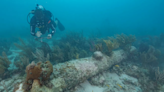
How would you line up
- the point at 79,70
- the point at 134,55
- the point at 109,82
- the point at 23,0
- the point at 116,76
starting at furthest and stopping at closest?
the point at 23,0 < the point at 134,55 < the point at 116,76 < the point at 109,82 < the point at 79,70

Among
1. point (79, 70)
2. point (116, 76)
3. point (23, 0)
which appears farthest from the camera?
point (23, 0)

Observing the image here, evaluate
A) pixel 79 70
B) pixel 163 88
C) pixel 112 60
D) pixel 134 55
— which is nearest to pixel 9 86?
pixel 79 70

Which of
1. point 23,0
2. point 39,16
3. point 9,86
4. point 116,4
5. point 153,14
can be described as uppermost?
point 116,4

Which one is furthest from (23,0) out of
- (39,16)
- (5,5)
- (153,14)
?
(153,14)

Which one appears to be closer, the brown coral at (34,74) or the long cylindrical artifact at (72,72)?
the brown coral at (34,74)

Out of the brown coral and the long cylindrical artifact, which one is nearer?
the brown coral

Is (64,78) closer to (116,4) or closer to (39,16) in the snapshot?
(39,16)

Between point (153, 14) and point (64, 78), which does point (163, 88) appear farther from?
point (153, 14)

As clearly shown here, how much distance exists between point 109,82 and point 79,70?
1756 mm

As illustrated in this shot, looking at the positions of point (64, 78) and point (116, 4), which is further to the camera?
point (116, 4)

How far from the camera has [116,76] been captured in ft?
12.9

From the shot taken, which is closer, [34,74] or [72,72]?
[34,74]

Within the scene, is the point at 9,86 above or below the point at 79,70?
below

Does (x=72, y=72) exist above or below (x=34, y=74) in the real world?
above
